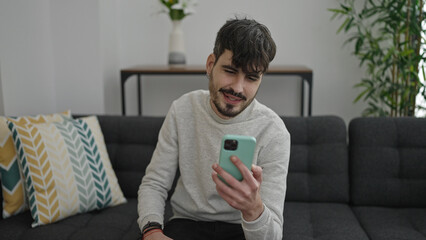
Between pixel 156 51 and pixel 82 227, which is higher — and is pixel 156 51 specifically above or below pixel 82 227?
above

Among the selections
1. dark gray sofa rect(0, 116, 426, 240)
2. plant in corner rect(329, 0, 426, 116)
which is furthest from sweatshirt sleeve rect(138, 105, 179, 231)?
plant in corner rect(329, 0, 426, 116)

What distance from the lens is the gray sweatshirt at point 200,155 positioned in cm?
138

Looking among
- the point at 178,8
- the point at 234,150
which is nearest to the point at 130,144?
the point at 234,150

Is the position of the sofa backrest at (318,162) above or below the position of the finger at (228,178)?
below

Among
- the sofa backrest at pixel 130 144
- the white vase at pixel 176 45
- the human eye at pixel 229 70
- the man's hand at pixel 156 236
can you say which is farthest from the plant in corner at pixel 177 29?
the man's hand at pixel 156 236

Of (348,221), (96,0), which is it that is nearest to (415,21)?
(348,221)

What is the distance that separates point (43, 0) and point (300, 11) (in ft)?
5.64

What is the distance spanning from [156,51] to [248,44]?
2149 millimetres

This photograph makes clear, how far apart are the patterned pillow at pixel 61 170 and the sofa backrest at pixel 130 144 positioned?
0.35ft

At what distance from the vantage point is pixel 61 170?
1719 mm

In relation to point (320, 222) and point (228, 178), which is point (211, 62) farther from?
point (320, 222)

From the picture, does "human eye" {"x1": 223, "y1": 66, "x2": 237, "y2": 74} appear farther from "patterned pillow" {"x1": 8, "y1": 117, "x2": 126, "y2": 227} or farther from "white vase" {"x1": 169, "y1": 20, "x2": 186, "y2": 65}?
"white vase" {"x1": 169, "y1": 20, "x2": 186, "y2": 65}

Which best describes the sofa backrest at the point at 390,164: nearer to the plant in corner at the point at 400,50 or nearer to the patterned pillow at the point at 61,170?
the plant in corner at the point at 400,50

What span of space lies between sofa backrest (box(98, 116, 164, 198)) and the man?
A: 1.61ft
